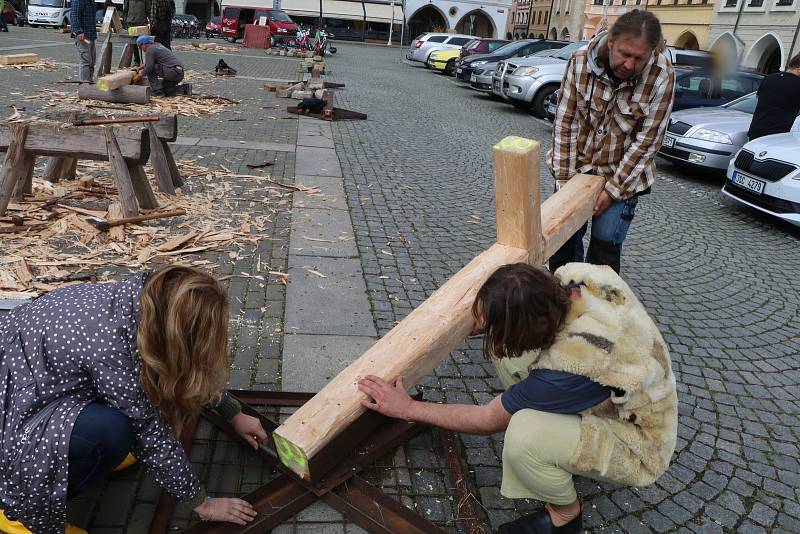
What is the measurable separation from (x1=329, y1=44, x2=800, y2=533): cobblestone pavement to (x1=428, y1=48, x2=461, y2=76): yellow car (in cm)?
1510

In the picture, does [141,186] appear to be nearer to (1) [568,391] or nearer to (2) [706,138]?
(1) [568,391]

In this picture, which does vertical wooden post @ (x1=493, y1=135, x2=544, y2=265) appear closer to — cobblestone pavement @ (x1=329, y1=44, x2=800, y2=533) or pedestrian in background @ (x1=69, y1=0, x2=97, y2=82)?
cobblestone pavement @ (x1=329, y1=44, x2=800, y2=533)

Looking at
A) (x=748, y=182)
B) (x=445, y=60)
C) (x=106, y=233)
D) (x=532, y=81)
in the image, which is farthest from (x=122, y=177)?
(x=445, y=60)

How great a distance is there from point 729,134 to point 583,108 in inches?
264

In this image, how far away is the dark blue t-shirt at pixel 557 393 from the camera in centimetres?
207

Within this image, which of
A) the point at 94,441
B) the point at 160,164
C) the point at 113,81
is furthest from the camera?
the point at 113,81

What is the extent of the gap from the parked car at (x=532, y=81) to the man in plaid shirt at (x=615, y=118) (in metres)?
10.4

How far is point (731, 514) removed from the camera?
267cm

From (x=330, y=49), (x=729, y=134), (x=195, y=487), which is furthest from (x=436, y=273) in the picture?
(x=330, y=49)

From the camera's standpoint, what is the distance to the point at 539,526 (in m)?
2.38

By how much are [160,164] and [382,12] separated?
5319cm

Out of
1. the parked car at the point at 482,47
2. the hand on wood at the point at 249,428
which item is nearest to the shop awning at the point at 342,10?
the parked car at the point at 482,47

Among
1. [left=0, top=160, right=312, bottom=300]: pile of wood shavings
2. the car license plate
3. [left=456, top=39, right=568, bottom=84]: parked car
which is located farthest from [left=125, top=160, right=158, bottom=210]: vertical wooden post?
[left=456, top=39, right=568, bottom=84]: parked car

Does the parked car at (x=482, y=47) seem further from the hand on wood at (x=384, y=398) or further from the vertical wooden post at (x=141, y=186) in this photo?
the hand on wood at (x=384, y=398)
